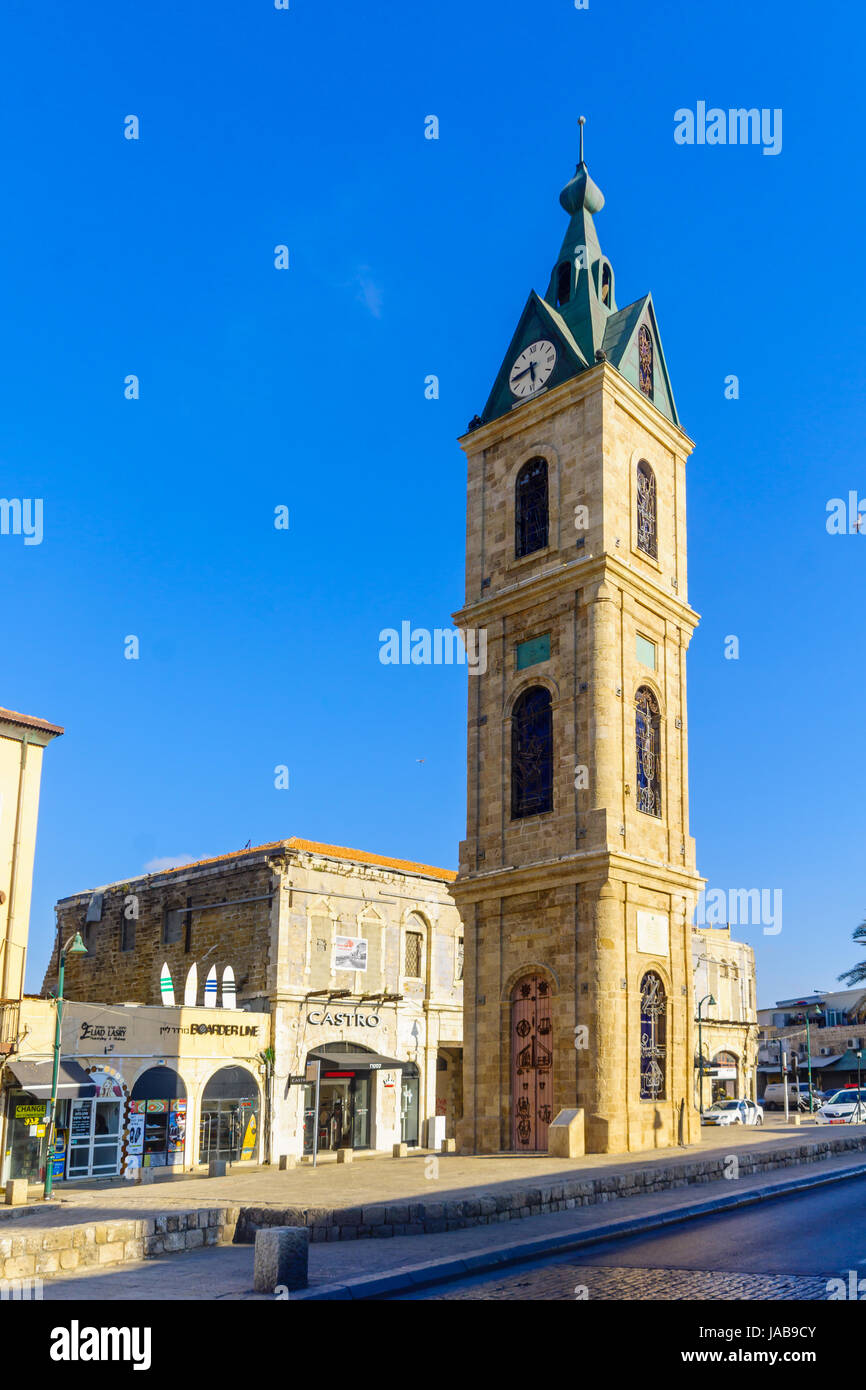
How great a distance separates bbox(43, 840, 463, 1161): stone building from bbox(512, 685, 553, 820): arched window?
1390cm

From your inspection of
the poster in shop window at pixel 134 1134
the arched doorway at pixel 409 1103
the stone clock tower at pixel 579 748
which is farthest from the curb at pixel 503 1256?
the arched doorway at pixel 409 1103

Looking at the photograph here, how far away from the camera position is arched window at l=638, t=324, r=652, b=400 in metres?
29.7

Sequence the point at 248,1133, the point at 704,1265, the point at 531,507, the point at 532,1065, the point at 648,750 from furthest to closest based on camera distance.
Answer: the point at 248,1133
the point at 531,507
the point at 648,750
the point at 532,1065
the point at 704,1265

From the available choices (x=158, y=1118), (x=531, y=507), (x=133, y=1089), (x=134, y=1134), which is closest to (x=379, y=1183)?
(x=531, y=507)

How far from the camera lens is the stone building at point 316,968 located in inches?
1529

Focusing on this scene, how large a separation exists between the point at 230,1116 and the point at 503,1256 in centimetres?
2608

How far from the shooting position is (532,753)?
1069 inches

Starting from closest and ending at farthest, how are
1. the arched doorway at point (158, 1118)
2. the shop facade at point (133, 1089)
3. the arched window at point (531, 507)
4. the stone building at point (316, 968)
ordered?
the arched window at point (531, 507)
the shop facade at point (133, 1089)
the arched doorway at point (158, 1118)
the stone building at point (316, 968)

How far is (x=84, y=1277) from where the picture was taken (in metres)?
11.9

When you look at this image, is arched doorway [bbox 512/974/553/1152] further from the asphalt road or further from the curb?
the asphalt road

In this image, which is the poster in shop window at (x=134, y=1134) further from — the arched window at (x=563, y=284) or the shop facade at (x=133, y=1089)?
the arched window at (x=563, y=284)

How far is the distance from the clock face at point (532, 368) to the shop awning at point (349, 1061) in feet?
73.2

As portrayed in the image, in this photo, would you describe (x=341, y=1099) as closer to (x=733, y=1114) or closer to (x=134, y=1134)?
(x=134, y=1134)
